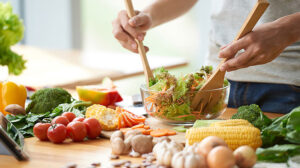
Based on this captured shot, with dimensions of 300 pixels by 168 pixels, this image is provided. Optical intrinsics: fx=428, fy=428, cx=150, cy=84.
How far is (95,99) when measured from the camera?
6.32 ft

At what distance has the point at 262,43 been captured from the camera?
4.88ft

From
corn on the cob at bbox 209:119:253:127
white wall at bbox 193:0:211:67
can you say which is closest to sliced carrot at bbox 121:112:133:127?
corn on the cob at bbox 209:119:253:127

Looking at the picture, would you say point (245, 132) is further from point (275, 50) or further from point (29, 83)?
point (29, 83)

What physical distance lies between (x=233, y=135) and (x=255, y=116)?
0.82ft

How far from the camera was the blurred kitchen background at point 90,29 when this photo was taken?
5.49 metres

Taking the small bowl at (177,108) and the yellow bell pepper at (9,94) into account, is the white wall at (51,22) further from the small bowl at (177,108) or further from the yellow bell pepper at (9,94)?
the small bowl at (177,108)

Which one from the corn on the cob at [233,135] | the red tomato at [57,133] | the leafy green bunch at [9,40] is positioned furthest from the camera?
the leafy green bunch at [9,40]

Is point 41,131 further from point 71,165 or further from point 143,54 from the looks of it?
point 143,54

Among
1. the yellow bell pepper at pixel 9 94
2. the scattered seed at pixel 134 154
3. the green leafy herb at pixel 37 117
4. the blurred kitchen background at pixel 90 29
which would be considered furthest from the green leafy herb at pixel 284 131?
the blurred kitchen background at pixel 90 29

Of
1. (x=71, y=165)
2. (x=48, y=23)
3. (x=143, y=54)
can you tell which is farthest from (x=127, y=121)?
(x=48, y=23)

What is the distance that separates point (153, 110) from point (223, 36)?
2.21 feet

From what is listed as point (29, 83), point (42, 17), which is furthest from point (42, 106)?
point (42, 17)

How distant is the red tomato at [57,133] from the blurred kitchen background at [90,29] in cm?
405

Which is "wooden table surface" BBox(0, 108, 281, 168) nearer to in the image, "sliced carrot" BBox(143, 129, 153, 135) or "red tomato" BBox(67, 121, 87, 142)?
"red tomato" BBox(67, 121, 87, 142)
